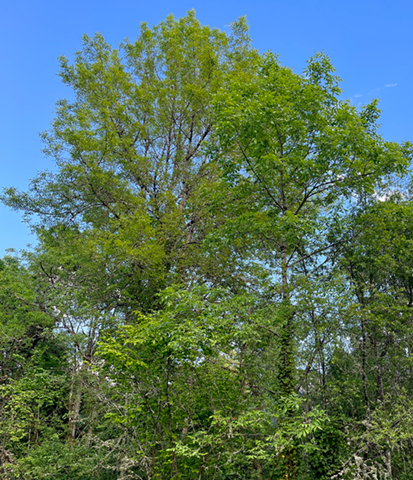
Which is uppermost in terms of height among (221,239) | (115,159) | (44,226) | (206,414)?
(115,159)

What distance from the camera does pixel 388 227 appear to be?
24.8 feet

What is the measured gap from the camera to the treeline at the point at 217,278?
5.70 meters

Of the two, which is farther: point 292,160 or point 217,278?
point 217,278

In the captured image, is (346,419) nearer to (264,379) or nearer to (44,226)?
(264,379)

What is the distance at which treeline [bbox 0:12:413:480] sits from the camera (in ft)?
18.7

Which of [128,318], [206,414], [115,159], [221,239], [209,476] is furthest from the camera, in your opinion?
[115,159]

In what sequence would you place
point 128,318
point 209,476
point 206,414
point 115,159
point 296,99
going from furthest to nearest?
point 115,159, point 128,318, point 296,99, point 206,414, point 209,476

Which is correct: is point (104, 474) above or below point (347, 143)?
below

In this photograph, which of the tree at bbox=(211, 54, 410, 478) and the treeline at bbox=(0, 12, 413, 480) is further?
the tree at bbox=(211, 54, 410, 478)

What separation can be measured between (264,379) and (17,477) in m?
6.90

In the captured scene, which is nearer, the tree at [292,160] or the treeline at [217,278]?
the treeline at [217,278]

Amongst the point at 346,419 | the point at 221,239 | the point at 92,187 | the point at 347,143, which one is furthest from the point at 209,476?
the point at 92,187

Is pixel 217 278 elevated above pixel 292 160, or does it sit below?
below

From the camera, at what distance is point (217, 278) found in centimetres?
1065
